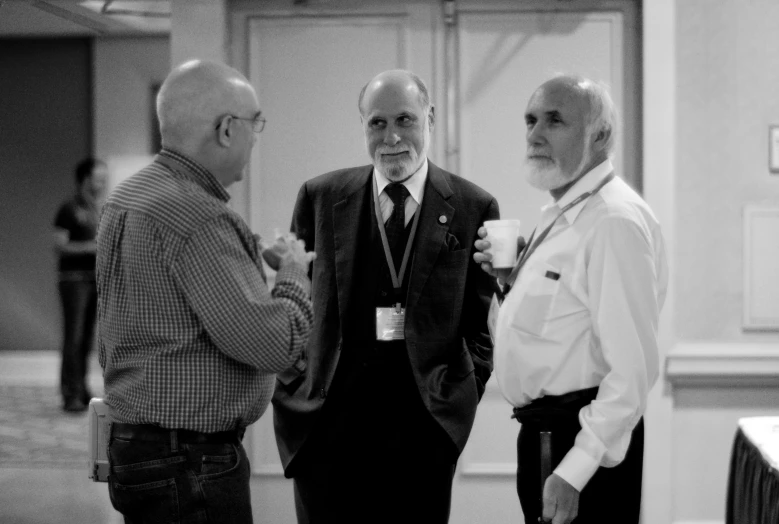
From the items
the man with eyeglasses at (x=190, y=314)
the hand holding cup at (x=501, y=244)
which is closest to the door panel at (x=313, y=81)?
the hand holding cup at (x=501, y=244)

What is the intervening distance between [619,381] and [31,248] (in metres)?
8.77

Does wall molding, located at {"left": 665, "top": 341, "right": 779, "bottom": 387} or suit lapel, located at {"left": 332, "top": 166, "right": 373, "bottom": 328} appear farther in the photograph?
wall molding, located at {"left": 665, "top": 341, "right": 779, "bottom": 387}

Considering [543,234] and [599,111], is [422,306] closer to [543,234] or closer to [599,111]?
[543,234]

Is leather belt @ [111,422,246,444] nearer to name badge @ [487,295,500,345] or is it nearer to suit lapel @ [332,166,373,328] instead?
suit lapel @ [332,166,373,328]

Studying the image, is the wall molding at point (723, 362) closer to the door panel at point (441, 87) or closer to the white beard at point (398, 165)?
the door panel at point (441, 87)

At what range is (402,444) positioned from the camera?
7.86ft

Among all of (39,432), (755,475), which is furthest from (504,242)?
(39,432)

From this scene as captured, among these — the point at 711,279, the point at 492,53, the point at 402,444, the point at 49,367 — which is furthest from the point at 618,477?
the point at 49,367

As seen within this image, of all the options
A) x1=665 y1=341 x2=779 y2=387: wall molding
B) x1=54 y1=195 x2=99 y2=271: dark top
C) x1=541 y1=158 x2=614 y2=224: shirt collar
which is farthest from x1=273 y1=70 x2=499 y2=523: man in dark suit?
x1=54 y1=195 x2=99 y2=271: dark top

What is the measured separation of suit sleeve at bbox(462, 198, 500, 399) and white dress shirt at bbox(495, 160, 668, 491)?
514 millimetres

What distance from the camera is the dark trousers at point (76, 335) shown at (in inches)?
263

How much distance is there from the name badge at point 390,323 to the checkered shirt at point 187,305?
2.00 ft

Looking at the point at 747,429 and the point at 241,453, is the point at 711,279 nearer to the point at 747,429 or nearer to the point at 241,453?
the point at 747,429

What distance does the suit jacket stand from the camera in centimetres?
238
